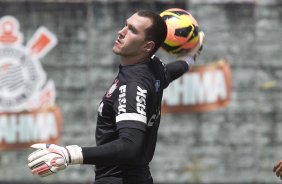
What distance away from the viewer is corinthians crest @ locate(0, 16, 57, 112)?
13453 millimetres

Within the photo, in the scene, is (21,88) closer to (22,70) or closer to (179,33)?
(22,70)

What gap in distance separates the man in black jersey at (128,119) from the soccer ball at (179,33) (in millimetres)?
944

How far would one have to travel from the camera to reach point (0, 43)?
44.3 feet

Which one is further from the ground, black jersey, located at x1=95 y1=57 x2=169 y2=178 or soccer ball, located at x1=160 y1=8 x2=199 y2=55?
soccer ball, located at x1=160 y1=8 x2=199 y2=55

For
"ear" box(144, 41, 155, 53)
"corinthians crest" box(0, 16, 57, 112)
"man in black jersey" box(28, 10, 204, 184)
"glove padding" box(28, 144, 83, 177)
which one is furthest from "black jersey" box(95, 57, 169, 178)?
"corinthians crest" box(0, 16, 57, 112)

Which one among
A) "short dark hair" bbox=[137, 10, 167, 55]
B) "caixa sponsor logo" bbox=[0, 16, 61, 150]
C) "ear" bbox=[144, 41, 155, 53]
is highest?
"short dark hair" bbox=[137, 10, 167, 55]

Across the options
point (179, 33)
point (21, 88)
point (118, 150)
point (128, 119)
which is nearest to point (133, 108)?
point (128, 119)

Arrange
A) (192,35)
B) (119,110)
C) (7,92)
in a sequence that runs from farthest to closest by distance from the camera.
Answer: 1. (7,92)
2. (192,35)
3. (119,110)

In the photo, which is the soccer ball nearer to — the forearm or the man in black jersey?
the man in black jersey

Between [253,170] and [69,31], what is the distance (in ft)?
13.5

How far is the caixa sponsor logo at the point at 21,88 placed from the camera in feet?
44.2

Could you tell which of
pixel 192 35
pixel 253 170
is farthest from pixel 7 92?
pixel 192 35

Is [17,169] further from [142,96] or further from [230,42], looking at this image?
[142,96]

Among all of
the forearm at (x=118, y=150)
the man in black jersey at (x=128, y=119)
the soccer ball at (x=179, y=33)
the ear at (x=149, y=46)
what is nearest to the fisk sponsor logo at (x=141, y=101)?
the man in black jersey at (x=128, y=119)
